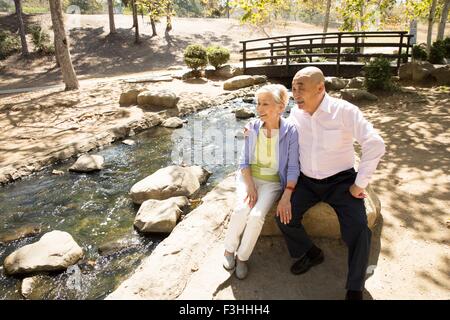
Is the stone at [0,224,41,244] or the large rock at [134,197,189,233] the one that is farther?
the stone at [0,224,41,244]

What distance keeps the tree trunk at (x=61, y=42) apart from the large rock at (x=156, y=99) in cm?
387

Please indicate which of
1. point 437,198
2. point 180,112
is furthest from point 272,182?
point 180,112

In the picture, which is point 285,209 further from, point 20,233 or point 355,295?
point 20,233

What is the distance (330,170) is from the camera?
9.86 feet

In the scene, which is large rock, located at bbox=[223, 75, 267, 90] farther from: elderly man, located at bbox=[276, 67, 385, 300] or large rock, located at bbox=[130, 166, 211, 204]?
elderly man, located at bbox=[276, 67, 385, 300]

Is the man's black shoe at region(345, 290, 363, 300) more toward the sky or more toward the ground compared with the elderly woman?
more toward the ground

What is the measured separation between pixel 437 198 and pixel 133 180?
16.7ft

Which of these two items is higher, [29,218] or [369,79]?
[369,79]

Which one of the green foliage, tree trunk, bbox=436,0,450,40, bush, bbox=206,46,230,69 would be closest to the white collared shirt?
tree trunk, bbox=436,0,450,40

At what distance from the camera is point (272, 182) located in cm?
337

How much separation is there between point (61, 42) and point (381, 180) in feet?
42.2

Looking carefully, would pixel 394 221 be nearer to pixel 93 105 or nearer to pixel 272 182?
pixel 272 182

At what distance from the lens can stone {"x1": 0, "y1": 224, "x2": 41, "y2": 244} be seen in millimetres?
5105

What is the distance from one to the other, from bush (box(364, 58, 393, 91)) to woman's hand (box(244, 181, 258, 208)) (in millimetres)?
9609
